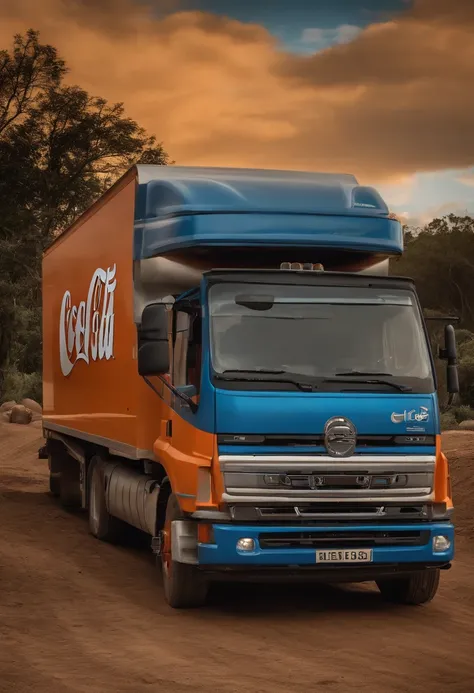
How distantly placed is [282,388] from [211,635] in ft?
6.84

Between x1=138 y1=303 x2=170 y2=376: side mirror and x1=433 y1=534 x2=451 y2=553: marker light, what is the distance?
271 cm

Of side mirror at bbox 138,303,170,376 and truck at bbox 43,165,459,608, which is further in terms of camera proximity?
side mirror at bbox 138,303,170,376

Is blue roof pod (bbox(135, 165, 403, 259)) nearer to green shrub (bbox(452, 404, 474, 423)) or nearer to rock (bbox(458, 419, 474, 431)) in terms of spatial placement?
rock (bbox(458, 419, 474, 431))

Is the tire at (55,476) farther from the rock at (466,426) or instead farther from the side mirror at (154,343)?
the rock at (466,426)

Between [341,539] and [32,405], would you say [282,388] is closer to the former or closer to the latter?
[341,539]

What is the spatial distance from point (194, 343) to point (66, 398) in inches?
275

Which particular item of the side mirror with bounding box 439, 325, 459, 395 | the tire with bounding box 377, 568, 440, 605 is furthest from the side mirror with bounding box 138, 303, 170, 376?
the tire with bounding box 377, 568, 440, 605

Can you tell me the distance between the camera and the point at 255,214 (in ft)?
34.7

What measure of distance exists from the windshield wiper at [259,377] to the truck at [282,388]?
0.04 feet

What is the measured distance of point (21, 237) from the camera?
4388 cm

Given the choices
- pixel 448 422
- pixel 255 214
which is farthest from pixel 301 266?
pixel 448 422

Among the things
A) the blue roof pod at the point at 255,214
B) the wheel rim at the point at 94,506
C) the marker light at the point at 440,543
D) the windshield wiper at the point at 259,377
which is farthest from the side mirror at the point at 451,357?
the wheel rim at the point at 94,506

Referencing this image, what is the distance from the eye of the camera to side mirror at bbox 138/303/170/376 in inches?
380

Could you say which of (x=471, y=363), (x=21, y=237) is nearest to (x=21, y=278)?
(x=21, y=237)
